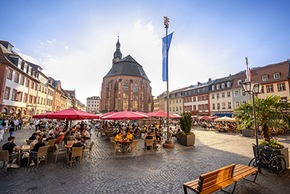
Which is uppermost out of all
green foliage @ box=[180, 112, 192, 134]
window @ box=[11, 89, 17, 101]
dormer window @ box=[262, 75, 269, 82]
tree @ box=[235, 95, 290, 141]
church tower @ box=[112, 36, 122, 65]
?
church tower @ box=[112, 36, 122, 65]

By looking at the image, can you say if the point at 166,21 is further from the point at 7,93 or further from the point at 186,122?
the point at 7,93

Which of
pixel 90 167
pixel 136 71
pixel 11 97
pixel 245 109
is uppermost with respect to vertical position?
pixel 136 71

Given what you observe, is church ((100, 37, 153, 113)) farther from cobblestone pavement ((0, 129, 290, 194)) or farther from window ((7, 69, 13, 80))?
cobblestone pavement ((0, 129, 290, 194))

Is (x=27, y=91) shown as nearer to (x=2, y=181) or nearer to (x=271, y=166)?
(x=2, y=181)

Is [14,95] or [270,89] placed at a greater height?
[270,89]

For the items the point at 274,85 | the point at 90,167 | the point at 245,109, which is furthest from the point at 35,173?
the point at 274,85

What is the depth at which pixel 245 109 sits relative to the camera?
8023 mm

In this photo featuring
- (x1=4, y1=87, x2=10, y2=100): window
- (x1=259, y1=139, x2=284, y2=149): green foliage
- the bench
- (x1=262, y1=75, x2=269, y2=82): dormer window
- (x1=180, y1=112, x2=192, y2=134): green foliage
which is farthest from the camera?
(x1=262, y1=75, x2=269, y2=82): dormer window

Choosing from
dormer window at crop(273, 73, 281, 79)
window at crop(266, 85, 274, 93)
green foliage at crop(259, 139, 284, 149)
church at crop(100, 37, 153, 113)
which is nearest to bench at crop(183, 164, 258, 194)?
green foliage at crop(259, 139, 284, 149)

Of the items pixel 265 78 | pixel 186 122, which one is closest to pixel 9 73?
pixel 186 122

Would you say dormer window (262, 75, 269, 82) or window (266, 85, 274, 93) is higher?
dormer window (262, 75, 269, 82)

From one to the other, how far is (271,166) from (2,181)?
10061 millimetres

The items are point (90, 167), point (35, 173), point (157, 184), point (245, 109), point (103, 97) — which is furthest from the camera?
point (103, 97)

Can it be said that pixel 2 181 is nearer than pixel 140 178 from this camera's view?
Yes
